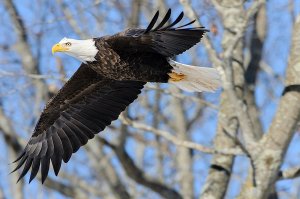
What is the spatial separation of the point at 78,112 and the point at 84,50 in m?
1.06

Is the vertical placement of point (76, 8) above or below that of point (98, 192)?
above

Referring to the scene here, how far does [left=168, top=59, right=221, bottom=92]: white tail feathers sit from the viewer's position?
771 cm

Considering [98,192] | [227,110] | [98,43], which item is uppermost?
[98,43]

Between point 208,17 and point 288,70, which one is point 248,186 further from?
point 208,17

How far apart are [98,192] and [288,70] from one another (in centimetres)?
248

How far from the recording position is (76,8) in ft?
32.1

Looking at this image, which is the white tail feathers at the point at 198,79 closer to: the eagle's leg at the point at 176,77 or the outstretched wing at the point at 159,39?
the eagle's leg at the point at 176,77

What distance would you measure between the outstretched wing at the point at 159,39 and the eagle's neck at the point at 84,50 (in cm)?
15

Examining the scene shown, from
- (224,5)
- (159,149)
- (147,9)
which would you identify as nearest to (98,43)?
(224,5)

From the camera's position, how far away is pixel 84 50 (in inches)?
284

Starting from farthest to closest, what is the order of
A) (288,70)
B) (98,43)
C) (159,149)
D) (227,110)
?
(159,149), (227,110), (288,70), (98,43)

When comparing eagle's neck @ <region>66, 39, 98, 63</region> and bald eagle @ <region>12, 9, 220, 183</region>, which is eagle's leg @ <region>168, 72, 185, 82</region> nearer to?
bald eagle @ <region>12, 9, 220, 183</region>

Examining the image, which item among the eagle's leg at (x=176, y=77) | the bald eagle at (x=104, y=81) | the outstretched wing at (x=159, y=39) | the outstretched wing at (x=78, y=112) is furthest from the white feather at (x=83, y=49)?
the eagle's leg at (x=176, y=77)

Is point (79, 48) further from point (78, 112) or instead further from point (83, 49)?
point (78, 112)
